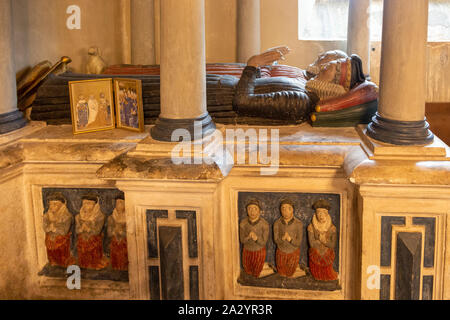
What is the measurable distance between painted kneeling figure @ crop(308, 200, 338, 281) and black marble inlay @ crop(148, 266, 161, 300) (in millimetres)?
917

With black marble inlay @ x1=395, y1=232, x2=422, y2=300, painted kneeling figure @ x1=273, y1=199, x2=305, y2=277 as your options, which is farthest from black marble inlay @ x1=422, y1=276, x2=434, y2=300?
painted kneeling figure @ x1=273, y1=199, x2=305, y2=277

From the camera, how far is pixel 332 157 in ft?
10.8

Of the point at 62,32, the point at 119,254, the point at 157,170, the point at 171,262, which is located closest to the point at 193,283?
the point at 171,262

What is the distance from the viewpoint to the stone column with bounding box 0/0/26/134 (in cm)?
362

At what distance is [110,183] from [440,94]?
581cm

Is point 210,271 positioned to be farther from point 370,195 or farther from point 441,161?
point 441,161

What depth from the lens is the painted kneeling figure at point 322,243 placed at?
3.35m

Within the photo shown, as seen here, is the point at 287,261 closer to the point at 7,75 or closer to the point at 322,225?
the point at 322,225

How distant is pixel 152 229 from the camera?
10.8ft

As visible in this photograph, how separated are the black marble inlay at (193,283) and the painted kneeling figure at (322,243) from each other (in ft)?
2.29

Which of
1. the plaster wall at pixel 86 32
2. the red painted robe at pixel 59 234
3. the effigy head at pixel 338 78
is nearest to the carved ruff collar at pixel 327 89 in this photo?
the effigy head at pixel 338 78

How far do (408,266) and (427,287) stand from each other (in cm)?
18

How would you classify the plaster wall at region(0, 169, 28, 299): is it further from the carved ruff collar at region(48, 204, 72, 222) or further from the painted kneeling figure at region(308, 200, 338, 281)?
the painted kneeling figure at region(308, 200, 338, 281)

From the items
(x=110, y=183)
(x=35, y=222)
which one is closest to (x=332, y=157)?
(x=110, y=183)
